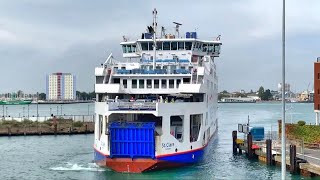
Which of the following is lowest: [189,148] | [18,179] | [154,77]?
[18,179]

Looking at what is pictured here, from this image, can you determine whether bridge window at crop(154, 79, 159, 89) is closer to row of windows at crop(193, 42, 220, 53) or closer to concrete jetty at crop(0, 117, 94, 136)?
row of windows at crop(193, 42, 220, 53)

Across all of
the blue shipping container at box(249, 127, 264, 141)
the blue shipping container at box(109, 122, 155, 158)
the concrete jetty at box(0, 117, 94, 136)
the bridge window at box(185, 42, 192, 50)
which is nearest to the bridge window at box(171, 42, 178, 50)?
the bridge window at box(185, 42, 192, 50)

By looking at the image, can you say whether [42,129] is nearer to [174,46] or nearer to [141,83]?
[174,46]

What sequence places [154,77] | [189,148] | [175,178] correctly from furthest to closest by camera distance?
[154,77] → [189,148] → [175,178]

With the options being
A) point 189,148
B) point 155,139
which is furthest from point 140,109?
point 189,148

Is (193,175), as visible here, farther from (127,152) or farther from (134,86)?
(134,86)

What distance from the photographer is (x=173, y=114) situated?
31406mm

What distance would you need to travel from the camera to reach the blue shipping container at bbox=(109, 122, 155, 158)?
99.8 ft

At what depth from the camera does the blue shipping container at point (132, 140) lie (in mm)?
30406

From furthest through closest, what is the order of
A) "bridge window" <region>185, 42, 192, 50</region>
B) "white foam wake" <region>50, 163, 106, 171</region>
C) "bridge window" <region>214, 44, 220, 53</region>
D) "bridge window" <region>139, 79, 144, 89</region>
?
"bridge window" <region>214, 44, 220, 53</region>, "bridge window" <region>185, 42, 192, 50</region>, "bridge window" <region>139, 79, 144, 89</region>, "white foam wake" <region>50, 163, 106, 171</region>

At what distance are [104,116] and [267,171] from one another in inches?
458

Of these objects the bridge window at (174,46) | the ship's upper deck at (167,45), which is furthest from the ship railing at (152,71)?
the bridge window at (174,46)

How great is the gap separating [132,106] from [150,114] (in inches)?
129

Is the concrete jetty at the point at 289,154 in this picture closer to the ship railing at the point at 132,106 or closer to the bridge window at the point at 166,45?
the ship railing at the point at 132,106
